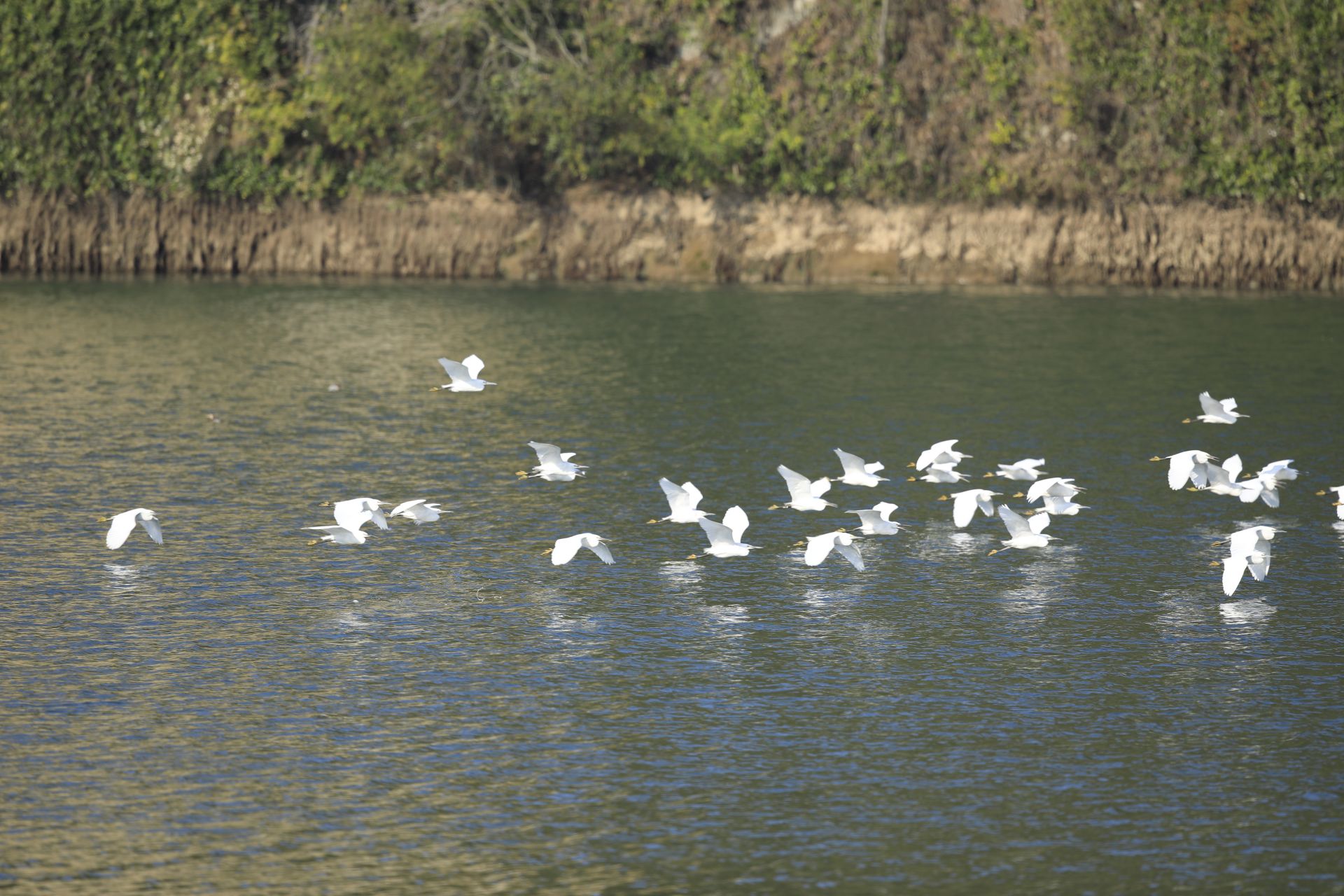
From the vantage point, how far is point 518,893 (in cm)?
1188

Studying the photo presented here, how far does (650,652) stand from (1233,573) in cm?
599

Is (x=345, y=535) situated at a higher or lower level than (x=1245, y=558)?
lower

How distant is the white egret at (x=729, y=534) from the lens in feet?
63.0

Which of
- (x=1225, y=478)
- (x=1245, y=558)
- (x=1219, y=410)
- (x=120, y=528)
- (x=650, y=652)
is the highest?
(x=1219, y=410)

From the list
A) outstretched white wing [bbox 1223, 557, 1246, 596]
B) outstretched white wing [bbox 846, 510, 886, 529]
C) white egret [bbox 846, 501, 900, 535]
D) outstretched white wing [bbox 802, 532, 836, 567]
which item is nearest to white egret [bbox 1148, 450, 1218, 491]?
outstretched white wing [bbox 1223, 557, 1246, 596]

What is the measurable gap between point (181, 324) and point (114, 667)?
82.5 feet

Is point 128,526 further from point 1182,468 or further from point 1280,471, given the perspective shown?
point 1280,471

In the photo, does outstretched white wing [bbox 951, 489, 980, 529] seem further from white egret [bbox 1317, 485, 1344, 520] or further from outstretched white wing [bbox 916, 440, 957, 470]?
white egret [bbox 1317, 485, 1344, 520]

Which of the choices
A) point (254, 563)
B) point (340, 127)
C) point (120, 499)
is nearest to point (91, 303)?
point (340, 127)

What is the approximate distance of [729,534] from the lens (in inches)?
762

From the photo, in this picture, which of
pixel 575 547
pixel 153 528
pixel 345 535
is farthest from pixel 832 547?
pixel 153 528

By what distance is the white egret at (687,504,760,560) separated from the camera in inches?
755

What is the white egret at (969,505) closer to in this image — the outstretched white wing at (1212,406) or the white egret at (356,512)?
the outstretched white wing at (1212,406)

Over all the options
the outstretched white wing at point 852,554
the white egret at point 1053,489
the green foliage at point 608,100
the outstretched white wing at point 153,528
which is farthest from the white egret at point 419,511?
the green foliage at point 608,100
